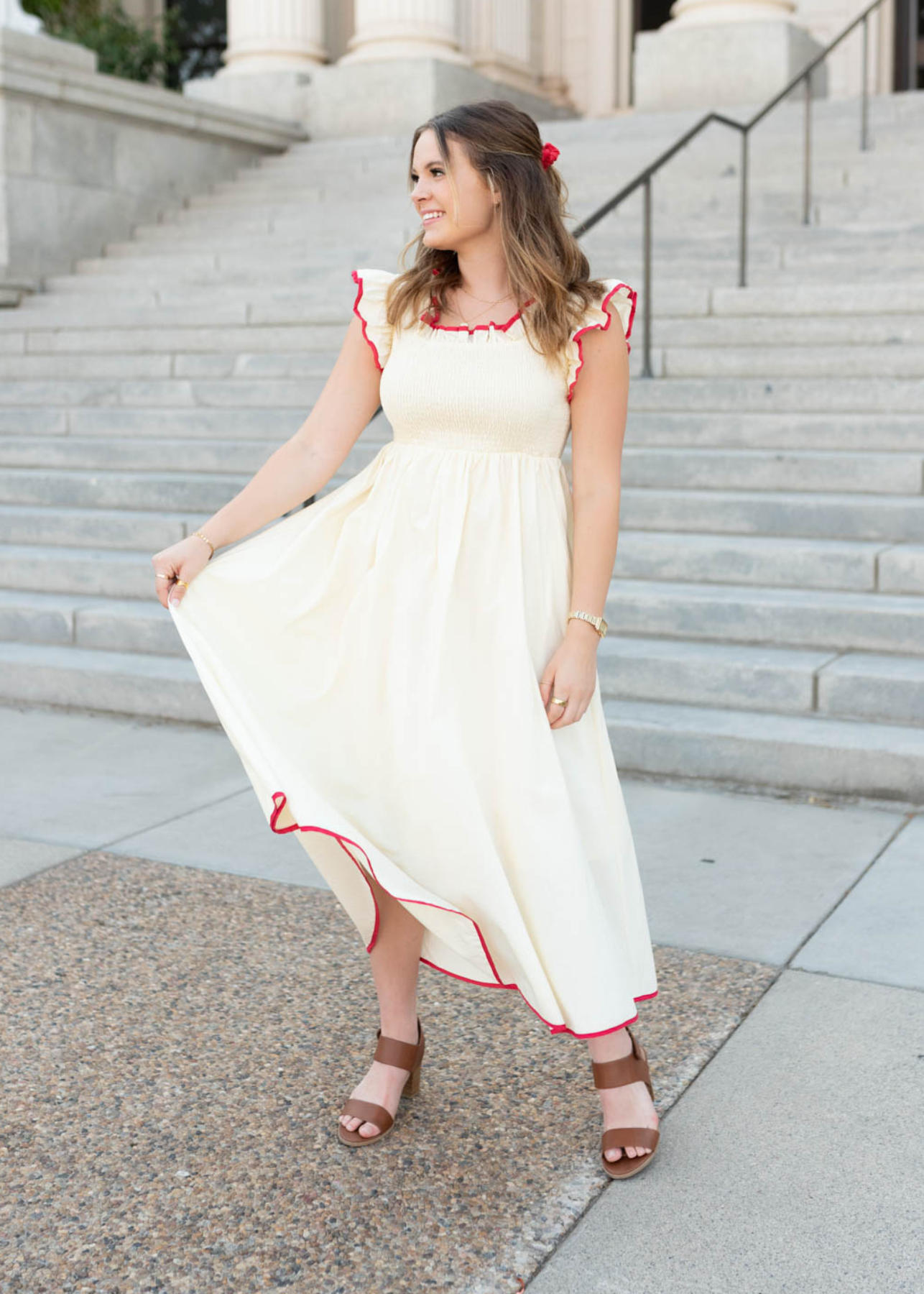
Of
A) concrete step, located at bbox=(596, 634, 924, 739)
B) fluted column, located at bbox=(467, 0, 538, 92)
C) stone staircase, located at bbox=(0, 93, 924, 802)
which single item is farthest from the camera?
fluted column, located at bbox=(467, 0, 538, 92)

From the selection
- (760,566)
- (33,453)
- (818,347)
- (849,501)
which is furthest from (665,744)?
(33,453)

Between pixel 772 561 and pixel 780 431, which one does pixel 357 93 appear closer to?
pixel 780 431

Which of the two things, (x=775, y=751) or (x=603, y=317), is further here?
(x=775, y=751)

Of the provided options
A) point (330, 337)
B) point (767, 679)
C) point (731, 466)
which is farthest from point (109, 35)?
point (767, 679)

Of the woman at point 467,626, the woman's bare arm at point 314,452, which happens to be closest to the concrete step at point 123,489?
the woman's bare arm at point 314,452

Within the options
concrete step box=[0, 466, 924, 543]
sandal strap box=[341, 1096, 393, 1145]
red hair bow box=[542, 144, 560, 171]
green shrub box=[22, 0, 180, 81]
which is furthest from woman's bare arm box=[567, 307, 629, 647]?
green shrub box=[22, 0, 180, 81]

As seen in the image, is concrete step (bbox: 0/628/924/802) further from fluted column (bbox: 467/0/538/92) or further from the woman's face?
fluted column (bbox: 467/0/538/92)

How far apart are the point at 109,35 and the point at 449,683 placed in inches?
622

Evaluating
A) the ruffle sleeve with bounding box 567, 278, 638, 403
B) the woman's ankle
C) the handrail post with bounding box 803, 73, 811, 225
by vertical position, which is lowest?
the woman's ankle

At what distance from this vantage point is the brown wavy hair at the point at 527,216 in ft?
8.51

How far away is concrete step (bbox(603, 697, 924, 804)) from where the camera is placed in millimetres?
4828

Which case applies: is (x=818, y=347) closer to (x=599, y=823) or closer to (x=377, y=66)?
(x=599, y=823)

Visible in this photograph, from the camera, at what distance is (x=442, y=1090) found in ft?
9.81

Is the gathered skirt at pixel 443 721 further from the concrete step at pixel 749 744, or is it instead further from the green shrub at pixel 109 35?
the green shrub at pixel 109 35
